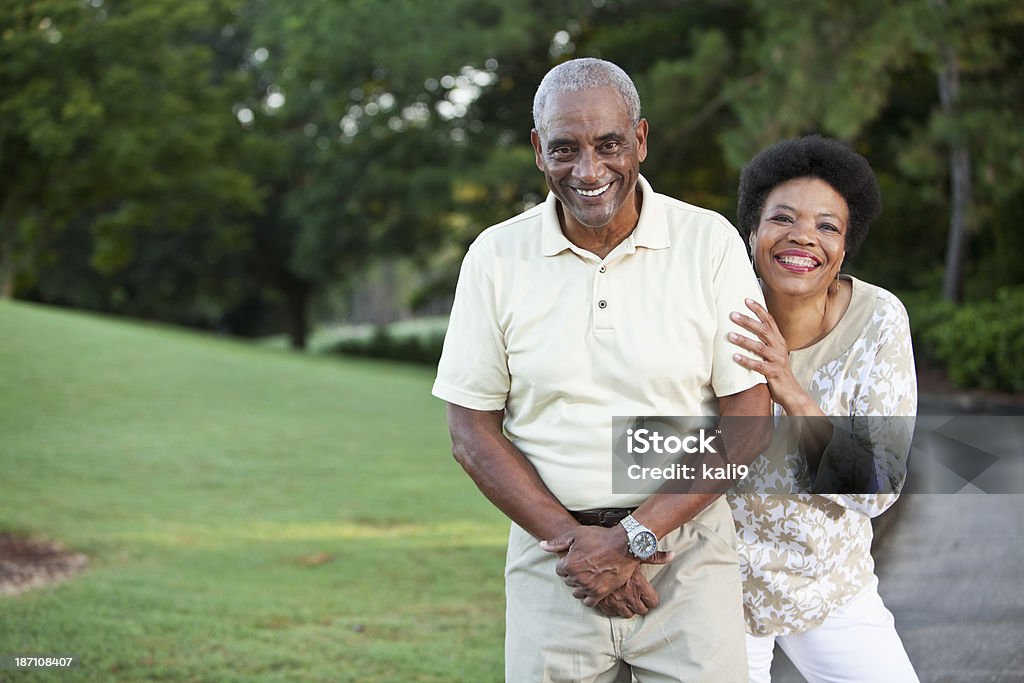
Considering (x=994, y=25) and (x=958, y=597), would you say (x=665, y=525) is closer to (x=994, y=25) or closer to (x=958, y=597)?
(x=958, y=597)

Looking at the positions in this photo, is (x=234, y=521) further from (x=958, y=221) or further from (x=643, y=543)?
(x=958, y=221)

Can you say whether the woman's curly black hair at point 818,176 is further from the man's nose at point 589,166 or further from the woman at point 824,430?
the man's nose at point 589,166

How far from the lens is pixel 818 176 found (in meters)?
2.70

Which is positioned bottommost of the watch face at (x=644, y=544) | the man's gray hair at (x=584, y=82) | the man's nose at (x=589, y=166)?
the watch face at (x=644, y=544)

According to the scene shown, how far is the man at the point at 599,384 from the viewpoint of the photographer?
229 centimetres

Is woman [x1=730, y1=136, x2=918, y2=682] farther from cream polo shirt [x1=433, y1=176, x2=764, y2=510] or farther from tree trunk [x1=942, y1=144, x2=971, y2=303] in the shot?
tree trunk [x1=942, y1=144, x2=971, y2=303]

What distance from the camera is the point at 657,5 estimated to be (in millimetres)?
16594

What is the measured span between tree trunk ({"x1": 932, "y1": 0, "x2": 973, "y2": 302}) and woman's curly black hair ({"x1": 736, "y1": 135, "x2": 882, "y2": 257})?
11.6 m

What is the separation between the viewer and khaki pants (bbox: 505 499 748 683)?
2320 millimetres

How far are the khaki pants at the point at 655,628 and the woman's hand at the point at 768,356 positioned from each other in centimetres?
30

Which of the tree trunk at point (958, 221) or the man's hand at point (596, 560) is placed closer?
the man's hand at point (596, 560)

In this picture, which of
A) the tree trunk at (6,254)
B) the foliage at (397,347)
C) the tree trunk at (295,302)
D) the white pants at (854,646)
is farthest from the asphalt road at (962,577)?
the tree trunk at (295,302)

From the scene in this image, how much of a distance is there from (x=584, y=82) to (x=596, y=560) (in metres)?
0.96

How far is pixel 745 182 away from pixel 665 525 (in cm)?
99
